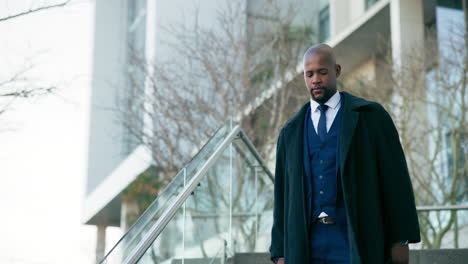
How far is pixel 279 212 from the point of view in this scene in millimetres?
2781

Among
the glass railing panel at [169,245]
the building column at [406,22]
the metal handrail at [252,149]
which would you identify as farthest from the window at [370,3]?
the glass railing panel at [169,245]

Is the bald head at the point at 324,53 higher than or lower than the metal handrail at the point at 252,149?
higher

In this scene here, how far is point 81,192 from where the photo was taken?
23.2 meters

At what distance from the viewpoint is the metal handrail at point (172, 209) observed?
3.01 m

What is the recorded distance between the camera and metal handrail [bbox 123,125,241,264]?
301 centimetres

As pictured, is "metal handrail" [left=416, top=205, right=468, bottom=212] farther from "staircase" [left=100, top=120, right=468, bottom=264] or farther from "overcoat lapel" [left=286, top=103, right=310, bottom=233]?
"overcoat lapel" [left=286, top=103, right=310, bottom=233]

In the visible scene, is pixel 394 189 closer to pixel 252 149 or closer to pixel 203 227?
pixel 203 227

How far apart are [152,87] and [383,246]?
1016 cm

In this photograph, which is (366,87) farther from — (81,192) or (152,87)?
(81,192)

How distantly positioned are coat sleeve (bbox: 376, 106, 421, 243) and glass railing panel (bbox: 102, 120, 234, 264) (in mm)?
1587


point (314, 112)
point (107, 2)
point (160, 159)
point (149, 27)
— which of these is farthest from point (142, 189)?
point (314, 112)

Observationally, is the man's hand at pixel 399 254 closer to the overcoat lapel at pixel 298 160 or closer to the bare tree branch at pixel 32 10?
the overcoat lapel at pixel 298 160

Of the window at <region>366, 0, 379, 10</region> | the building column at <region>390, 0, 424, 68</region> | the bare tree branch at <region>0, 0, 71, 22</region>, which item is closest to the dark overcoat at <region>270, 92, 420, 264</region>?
the bare tree branch at <region>0, 0, 71, 22</region>

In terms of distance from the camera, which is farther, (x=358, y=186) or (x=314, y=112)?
(x=314, y=112)
